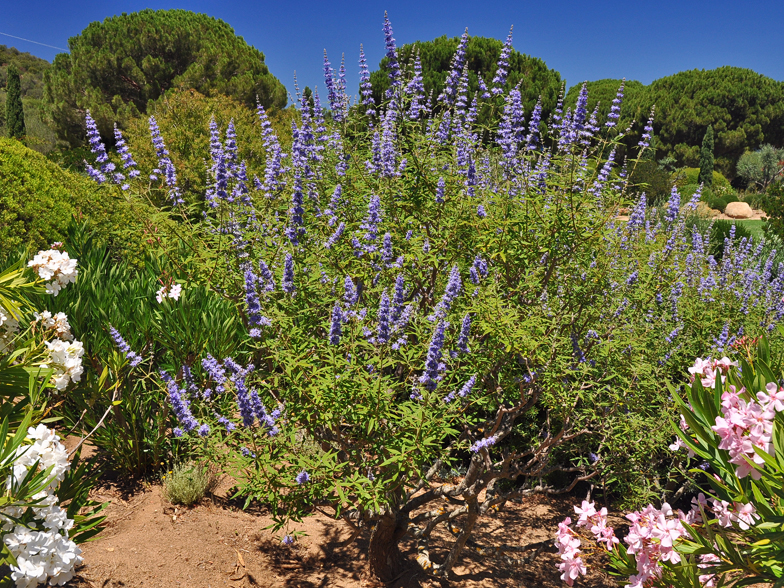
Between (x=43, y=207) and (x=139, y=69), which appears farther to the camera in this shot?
(x=139, y=69)

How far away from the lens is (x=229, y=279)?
13.5 ft

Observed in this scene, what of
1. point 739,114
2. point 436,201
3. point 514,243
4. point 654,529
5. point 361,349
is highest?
point 739,114

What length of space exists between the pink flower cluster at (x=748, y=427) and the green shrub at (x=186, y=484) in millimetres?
4045

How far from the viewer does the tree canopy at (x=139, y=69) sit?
22.5 m

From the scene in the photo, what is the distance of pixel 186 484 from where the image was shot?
15.0ft

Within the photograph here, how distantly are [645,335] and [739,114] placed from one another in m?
48.9

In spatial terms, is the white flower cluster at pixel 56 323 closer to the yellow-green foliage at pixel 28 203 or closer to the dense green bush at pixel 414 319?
the dense green bush at pixel 414 319

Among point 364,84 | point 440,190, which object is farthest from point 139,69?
point 440,190

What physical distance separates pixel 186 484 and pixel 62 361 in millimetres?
2291

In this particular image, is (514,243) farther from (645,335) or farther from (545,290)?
(645,335)

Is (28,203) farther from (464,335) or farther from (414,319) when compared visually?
(464,335)

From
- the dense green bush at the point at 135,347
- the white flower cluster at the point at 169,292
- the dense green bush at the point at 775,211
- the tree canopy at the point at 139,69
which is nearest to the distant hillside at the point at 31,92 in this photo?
the tree canopy at the point at 139,69

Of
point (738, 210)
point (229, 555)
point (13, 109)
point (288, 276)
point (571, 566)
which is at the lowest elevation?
point (229, 555)

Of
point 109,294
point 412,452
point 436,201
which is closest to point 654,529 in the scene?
point 412,452
